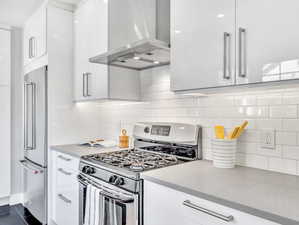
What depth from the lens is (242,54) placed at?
125 centimetres

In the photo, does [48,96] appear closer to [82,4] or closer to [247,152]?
[82,4]

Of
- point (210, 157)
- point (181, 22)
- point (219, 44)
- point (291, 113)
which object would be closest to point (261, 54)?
point (219, 44)

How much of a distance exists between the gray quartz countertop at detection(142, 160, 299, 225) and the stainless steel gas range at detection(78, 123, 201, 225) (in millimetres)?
153

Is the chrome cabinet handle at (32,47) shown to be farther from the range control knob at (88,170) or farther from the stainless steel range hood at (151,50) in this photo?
the range control knob at (88,170)

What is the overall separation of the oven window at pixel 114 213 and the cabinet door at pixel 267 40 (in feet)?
3.41

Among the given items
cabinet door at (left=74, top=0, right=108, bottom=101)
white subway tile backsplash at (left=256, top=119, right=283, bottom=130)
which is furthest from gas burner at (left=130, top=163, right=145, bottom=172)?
cabinet door at (left=74, top=0, right=108, bottom=101)

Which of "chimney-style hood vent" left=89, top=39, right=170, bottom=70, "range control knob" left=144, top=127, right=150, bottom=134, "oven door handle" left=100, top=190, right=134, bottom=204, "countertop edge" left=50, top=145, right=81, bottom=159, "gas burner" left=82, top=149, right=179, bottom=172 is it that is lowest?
"oven door handle" left=100, top=190, right=134, bottom=204

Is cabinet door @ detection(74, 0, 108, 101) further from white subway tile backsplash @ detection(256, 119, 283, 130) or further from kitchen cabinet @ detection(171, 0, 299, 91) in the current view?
white subway tile backsplash @ detection(256, 119, 283, 130)

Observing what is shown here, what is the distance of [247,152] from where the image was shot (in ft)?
5.21

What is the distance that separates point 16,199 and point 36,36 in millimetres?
2263

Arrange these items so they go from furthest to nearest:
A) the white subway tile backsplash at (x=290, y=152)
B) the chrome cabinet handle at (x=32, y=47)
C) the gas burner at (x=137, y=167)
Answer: the chrome cabinet handle at (x=32, y=47), the gas burner at (x=137, y=167), the white subway tile backsplash at (x=290, y=152)

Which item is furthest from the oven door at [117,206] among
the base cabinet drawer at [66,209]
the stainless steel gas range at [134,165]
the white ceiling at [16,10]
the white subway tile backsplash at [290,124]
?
the white ceiling at [16,10]

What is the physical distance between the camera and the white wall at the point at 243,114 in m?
1.39

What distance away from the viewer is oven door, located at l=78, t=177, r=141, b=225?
1419 millimetres
